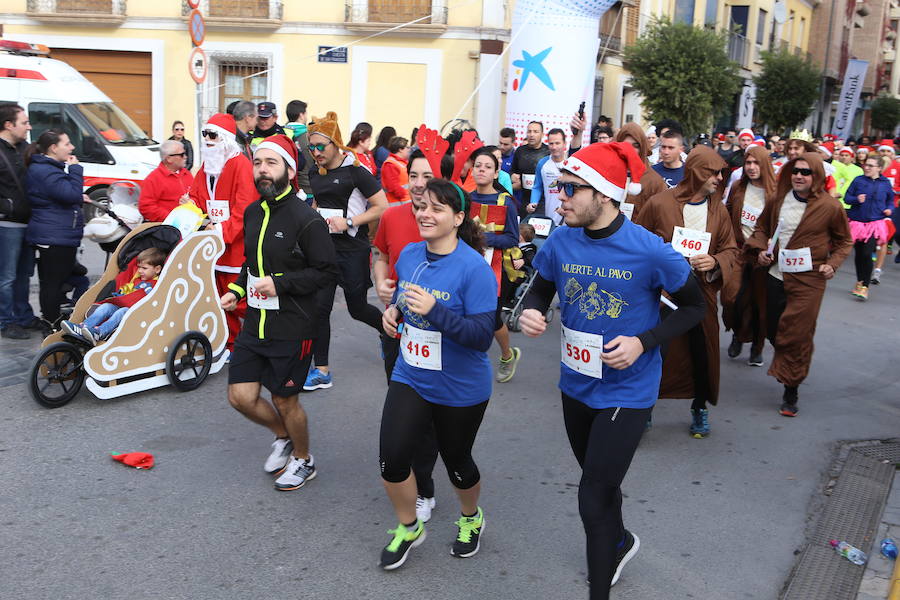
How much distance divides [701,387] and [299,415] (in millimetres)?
2716

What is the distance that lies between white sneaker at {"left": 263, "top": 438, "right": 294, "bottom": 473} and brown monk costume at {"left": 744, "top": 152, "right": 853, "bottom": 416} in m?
3.77

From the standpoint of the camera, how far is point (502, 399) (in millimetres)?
7059

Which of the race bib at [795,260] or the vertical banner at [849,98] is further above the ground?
the vertical banner at [849,98]

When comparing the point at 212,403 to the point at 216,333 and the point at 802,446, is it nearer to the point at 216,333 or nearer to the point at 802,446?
the point at 216,333

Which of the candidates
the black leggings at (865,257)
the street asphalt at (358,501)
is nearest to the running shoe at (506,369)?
the street asphalt at (358,501)

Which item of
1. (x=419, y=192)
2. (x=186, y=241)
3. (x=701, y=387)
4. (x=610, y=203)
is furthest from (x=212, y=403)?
(x=610, y=203)

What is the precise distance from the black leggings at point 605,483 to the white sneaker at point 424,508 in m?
1.25

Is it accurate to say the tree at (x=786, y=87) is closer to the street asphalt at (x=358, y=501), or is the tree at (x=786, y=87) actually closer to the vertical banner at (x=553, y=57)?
the vertical banner at (x=553, y=57)

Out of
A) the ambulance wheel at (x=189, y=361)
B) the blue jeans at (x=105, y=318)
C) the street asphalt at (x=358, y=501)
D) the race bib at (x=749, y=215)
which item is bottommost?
the street asphalt at (x=358, y=501)

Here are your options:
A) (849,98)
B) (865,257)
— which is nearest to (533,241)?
(865,257)

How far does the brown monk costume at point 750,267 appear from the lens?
303 inches

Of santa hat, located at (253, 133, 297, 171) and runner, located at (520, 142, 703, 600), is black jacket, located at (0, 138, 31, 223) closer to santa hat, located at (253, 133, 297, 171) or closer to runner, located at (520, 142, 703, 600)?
santa hat, located at (253, 133, 297, 171)

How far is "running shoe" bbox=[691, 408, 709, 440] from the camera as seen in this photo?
251 inches

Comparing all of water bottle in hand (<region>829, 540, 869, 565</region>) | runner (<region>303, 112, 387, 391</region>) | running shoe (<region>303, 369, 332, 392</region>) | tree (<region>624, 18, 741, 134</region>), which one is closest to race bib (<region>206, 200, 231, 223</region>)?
runner (<region>303, 112, 387, 391</region>)
